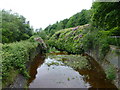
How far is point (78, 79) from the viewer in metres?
6.41

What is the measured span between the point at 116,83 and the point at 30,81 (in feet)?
14.7

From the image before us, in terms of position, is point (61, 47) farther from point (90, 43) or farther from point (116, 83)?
point (116, 83)

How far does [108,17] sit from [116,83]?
3138 mm

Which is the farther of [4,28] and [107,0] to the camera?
[4,28]

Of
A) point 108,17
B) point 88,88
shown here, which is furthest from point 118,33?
point 88,88

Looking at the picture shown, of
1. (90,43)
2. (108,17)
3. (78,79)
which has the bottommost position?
(78,79)

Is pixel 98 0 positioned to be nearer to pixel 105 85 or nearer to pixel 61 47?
pixel 105 85

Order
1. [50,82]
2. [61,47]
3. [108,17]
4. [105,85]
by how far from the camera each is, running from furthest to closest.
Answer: [61,47]
[50,82]
[105,85]
[108,17]

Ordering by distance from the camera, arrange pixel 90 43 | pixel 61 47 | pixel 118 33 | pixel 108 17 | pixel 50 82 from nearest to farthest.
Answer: pixel 108 17 < pixel 50 82 < pixel 118 33 < pixel 90 43 < pixel 61 47

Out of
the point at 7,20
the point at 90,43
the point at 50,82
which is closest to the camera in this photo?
the point at 50,82

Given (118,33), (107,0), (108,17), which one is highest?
(107,0)

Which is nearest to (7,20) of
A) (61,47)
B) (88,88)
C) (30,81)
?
(30,81)

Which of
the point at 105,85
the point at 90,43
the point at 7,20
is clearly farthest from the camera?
the point at 90,43

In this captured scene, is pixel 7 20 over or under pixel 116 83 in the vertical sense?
over
